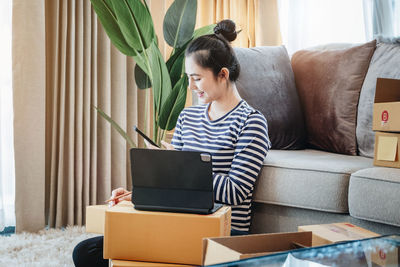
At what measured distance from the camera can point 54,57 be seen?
2.11m

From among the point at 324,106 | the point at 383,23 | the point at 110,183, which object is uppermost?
the point at 383,23

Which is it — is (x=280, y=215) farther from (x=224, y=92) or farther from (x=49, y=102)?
(x=49, y=102)

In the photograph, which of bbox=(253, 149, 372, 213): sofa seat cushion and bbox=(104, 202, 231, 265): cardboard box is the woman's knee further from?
bbox=(253, 149, 372, 213): sofa seat cushion

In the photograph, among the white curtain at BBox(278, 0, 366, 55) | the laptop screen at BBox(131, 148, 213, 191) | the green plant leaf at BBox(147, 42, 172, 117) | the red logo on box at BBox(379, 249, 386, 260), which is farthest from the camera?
the white curtain at BBox(278, 0, 366, 55)

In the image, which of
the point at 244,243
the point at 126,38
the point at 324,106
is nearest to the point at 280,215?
the point at 324,106

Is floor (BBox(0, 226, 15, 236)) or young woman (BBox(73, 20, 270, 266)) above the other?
young woman (BBox(73, 20, 270, 266))

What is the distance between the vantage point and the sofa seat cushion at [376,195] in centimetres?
121

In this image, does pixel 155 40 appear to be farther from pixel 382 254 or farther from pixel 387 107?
pixel 382 254

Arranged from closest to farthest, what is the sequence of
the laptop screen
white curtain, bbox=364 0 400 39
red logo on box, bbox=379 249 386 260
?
1. red logo on box, bbox=379 249 386 260
2. the laptop screen
3. white curtain, bbox=364 0 400 39

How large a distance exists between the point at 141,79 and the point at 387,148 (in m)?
1.42

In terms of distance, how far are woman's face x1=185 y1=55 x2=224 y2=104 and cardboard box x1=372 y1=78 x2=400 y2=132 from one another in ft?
1.80

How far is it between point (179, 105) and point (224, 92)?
0.70 meters

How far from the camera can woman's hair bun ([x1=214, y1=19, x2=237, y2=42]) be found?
144 cm

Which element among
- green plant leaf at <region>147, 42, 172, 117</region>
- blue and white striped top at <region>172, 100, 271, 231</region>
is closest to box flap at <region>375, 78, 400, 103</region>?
blue and white striped top at <region>172, 100, 271, 231</region>
